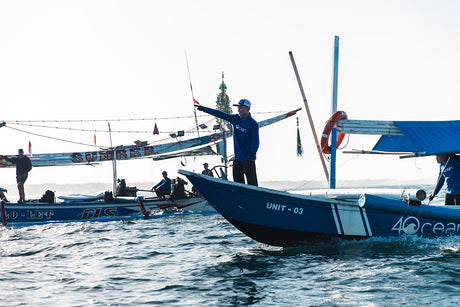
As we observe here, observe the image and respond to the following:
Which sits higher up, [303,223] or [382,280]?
[303,223]

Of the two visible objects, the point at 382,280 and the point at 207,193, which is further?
the point at 207,193

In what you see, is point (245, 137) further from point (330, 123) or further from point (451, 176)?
point (451, 176)

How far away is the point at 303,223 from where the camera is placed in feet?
27.3

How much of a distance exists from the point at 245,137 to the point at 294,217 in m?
1.69

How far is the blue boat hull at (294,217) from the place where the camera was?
802 cm

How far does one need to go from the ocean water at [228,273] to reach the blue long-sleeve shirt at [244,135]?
72.9 inches

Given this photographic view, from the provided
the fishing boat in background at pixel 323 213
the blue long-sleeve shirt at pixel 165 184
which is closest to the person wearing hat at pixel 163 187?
the blue long-sleeve shirt at pixel 165 184

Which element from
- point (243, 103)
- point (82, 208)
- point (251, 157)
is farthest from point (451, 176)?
point (82, 208)

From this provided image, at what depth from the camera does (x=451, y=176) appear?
9453mm

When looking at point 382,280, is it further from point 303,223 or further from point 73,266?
point 73,266

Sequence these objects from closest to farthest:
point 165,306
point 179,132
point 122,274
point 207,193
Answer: point 165,306, point 122,274, point 207,193, point 179,132

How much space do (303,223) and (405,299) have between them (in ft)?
10.6

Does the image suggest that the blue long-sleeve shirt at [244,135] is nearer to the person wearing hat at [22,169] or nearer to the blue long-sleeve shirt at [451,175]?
the blue long-sleeve shirt at [451,175]

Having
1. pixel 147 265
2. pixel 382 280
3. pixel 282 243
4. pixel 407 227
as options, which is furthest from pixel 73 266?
pixel 407 227
